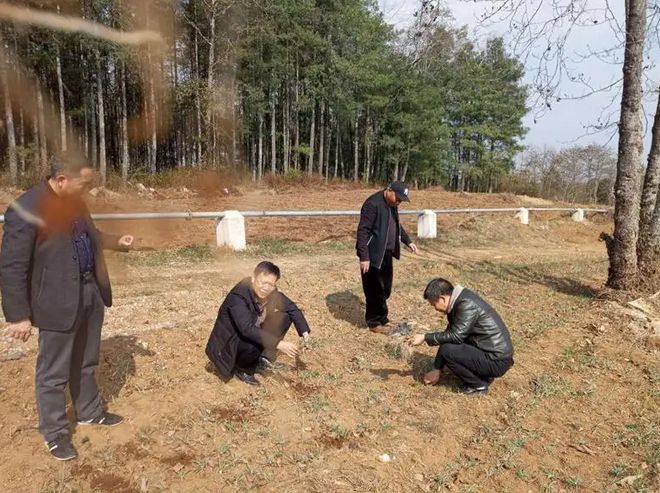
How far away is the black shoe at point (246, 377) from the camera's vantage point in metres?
4.13

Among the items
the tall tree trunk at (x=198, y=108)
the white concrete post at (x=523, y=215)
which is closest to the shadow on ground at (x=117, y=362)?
the tall tree trunk at (x=198, y=108)

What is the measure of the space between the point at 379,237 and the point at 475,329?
5.34 feet

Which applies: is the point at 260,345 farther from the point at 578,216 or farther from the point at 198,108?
the point at 198,108

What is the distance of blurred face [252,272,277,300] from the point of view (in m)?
3.67

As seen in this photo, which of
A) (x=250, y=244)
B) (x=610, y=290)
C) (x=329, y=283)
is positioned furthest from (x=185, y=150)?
(x=610, y=290)

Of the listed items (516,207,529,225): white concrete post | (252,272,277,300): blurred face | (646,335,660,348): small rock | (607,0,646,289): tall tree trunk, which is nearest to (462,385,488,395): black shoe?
(252,272,277,300): blurred face

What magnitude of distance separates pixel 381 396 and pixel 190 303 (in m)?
2.82

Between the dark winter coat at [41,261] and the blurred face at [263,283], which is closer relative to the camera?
the dark winter coat at [41,261]

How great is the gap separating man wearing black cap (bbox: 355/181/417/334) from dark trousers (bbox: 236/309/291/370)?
4.65ft

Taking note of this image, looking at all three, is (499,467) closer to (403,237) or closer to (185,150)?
(403,237)

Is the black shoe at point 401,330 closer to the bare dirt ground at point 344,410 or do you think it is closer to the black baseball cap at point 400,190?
the bare dirt ground at point 344,410

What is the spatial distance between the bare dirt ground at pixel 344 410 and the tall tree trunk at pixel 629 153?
63 centimetres

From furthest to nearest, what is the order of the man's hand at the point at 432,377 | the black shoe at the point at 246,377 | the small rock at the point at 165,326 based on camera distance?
the small rock at the point at 165,326 < the man's hand at the point at 432,377 < the black shoe at the point at 246,377

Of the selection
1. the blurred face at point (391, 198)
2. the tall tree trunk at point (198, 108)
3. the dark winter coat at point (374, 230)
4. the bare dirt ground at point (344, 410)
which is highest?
the tall tree trunk at point (198, 108)
